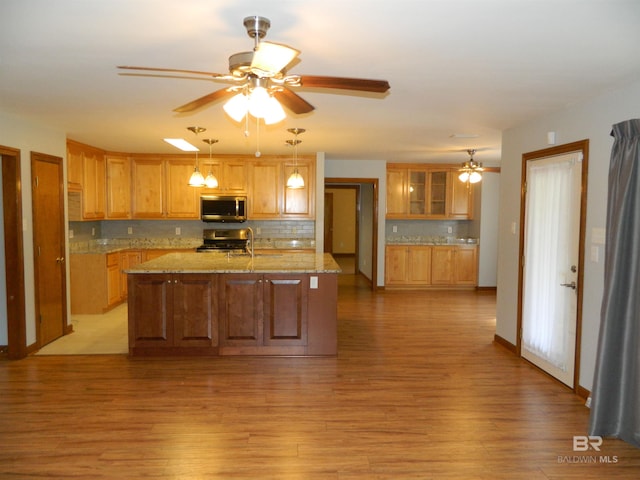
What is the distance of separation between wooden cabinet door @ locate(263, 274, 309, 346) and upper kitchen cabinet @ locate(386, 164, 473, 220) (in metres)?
4.19

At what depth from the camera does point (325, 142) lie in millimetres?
5863

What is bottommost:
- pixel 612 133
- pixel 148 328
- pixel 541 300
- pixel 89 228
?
pixel 148 328

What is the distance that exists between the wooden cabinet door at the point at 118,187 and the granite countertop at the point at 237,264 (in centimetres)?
223

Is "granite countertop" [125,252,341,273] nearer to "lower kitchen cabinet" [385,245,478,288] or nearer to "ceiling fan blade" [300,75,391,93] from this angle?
"ceiling fan blade" [300,75,391,93]

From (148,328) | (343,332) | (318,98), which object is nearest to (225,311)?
(148,328)

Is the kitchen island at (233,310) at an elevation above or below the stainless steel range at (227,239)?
below

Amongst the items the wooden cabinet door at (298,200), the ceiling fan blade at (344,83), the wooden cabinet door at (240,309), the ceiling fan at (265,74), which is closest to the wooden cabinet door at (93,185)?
the wooden cabinet door at (298,200)

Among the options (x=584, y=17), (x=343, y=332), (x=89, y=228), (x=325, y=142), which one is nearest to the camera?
(x=584, y=17)

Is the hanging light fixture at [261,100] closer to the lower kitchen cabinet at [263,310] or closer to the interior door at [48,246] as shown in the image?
the lower kitchen cabinet at [263,310]

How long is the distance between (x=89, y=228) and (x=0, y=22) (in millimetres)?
5327

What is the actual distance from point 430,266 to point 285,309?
4493mm

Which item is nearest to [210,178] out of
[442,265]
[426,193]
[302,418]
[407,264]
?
[302,418]

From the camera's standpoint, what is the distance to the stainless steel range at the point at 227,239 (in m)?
7.27

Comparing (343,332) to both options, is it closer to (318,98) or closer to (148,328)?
(148,328)
